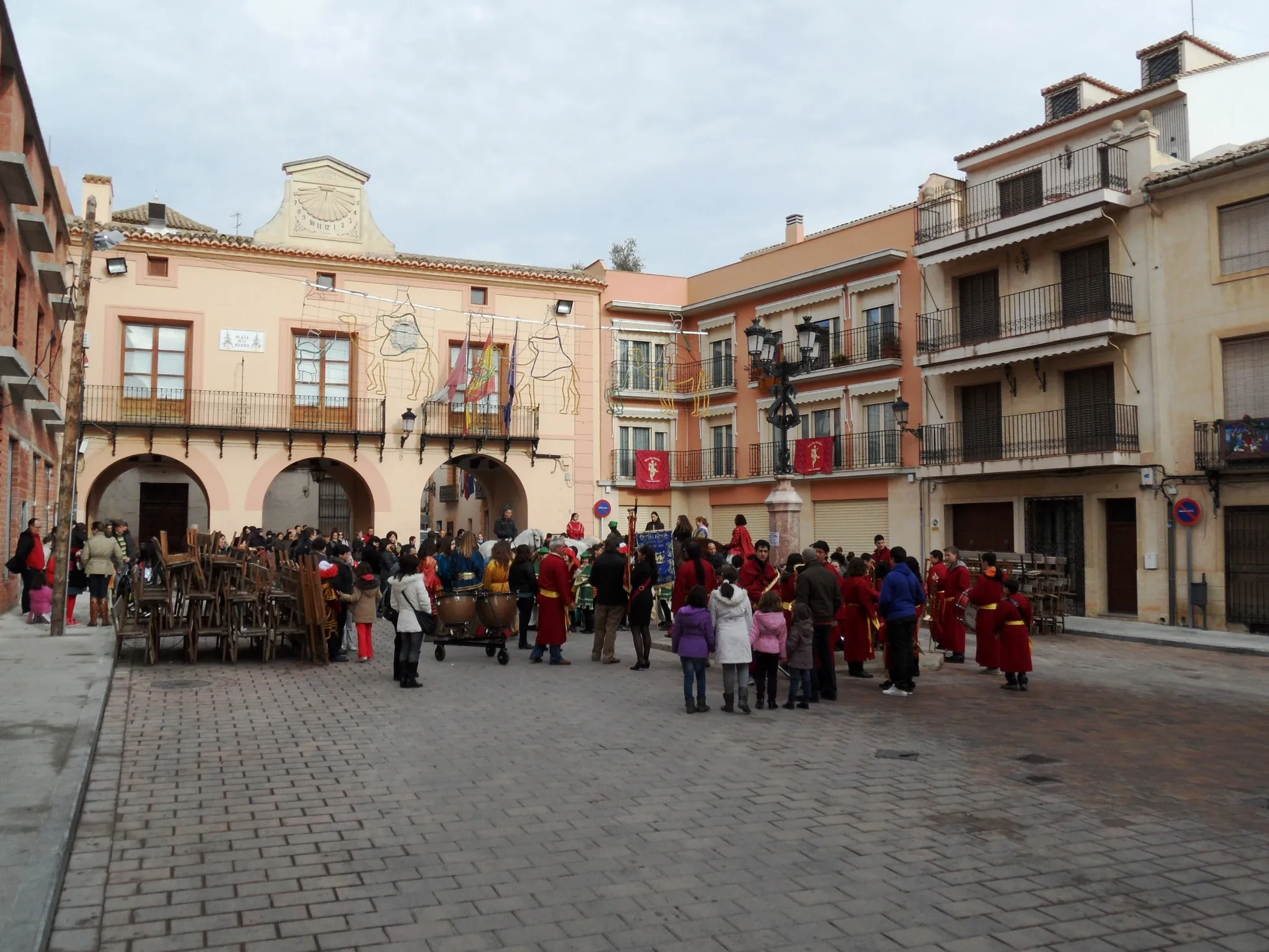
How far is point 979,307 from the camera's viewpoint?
86.8ft

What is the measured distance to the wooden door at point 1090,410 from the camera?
901 inches

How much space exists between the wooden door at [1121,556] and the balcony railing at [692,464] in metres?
13.0

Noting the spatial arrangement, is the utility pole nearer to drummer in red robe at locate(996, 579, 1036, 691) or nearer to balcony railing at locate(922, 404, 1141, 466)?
drummer in red robe at locate(996, 579, 1036, 691)

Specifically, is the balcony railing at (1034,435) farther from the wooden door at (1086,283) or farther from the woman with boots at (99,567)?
the woman with boots at (99,567)

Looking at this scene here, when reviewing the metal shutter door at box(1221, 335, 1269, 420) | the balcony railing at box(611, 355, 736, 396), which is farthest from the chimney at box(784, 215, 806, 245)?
the metal shutter door at box(1221, 335, 1269, 420)

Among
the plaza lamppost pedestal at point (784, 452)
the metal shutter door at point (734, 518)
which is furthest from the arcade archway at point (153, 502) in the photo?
the plaza lamppost pedestal at point (784, 452)

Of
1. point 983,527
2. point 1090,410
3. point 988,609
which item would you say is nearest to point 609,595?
point 988,609

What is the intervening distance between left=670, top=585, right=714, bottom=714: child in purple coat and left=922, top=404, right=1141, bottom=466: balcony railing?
15.3 meters

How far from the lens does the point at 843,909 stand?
191 inches

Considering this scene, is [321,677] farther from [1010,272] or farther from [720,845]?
[1010,272]

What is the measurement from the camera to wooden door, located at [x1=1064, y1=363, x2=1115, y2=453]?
22.9 metres

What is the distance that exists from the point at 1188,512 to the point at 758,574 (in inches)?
477

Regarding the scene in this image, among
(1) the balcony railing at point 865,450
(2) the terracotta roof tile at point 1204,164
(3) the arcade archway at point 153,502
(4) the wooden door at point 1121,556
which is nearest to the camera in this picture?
(2) the terracotta roof tile at point 1204,164

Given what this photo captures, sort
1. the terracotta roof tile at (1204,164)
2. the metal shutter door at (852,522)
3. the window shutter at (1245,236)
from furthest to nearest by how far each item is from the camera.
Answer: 1. the metal shutter door at (852,522)
2. the window shutter at (1245,236)
3. the terracotta roof tile at (1204,164)
